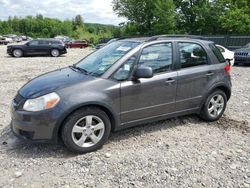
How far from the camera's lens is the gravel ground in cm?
332

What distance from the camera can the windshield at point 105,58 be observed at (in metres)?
4.23

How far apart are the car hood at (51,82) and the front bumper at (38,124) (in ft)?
0.96

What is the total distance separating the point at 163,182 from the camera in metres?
3.28

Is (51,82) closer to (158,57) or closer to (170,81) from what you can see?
(158,57)

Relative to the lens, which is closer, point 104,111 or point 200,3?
point 104,111

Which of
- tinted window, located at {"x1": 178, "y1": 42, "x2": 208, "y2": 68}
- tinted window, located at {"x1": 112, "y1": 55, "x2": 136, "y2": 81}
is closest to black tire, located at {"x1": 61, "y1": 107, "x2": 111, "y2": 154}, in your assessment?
tinted window, located at {"x1": 112, "y1": 55, "x2": 136, "y2": 81}

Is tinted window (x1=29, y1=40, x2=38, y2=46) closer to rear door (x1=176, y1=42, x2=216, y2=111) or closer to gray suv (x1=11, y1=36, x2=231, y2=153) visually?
gray suv (x1=11, y1=36, x2=231, y2=153)

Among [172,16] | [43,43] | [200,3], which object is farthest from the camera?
[200,3]

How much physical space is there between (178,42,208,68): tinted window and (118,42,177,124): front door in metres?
0.25

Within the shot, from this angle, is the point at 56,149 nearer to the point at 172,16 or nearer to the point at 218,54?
Result: the point at 218,54

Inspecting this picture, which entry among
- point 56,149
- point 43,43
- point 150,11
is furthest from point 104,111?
point 150,11

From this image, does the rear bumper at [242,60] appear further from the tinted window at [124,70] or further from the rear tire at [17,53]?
the rear tire at [17,53]

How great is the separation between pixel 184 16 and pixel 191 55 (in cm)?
3672

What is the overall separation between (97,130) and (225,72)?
2.82 meters
